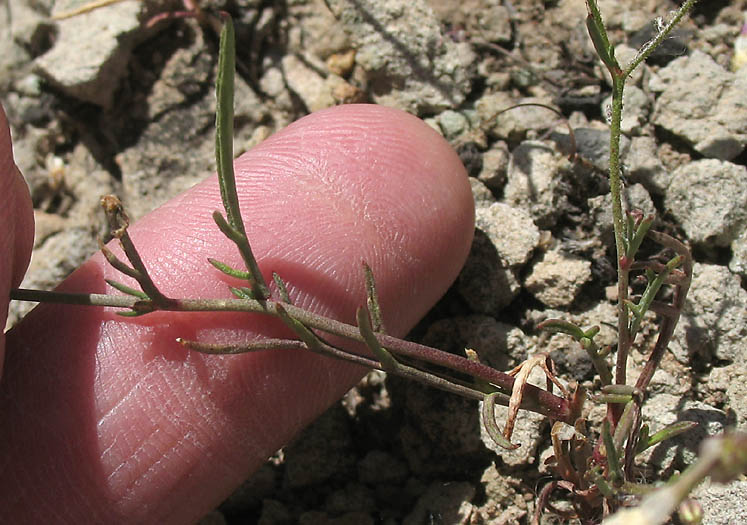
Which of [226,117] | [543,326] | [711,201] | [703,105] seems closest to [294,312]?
[226,117]

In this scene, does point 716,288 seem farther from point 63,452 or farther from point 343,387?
point 63,452

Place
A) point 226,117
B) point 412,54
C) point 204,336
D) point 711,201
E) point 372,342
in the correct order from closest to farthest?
1. point 226,117
2. point 372,342
3. point 204,336
4. point 711,201
5. point 412,54

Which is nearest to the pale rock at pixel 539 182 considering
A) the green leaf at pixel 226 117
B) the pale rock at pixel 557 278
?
the pale rock at pixel 557 278

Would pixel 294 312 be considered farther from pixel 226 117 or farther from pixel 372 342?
pixel 226 117

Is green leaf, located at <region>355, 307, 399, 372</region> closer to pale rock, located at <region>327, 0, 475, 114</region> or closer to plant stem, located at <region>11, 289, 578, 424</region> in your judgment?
plant stem, located at <region>11, 289, 578, 424</region>

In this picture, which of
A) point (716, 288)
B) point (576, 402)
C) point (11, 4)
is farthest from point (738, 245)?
point (11, 4)

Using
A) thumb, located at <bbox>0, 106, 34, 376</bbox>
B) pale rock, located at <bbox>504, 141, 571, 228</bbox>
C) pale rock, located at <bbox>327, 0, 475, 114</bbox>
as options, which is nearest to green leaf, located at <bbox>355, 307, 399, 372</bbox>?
thumb, located at <bbox>0, 106, 34, 376</bbox>
